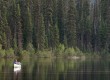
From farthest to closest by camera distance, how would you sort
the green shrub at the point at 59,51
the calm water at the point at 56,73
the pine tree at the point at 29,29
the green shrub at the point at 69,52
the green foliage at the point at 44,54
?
the green shrub at the point at 69,52
the green shrub at the point at 59,51
the pine tree at the point at 29,29
the green foliage at the point at 44,54
the calm water at the point at 56,73

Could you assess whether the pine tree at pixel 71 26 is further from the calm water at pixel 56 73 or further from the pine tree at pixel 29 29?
the calm water at pixel 56 73

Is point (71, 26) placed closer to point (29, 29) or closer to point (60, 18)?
point (60, 18)

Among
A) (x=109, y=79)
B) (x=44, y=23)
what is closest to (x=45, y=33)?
(x=44, y=23)

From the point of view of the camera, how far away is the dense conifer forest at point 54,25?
131 meters

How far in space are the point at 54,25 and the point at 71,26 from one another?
5.62 meters

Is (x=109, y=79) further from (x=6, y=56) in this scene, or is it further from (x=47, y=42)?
(x=47, y=42)

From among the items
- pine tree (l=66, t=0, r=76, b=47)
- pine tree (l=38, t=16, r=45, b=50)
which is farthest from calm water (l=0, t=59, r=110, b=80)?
pine tree (l=66, t=0, r=76, b=47)

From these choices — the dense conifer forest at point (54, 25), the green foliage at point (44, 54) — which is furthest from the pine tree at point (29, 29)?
the green foliage at point (44, 54)

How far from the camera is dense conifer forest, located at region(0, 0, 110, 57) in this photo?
5153 inches

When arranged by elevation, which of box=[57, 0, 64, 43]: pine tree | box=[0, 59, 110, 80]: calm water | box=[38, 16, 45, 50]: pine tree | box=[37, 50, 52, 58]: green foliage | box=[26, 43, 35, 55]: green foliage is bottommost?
box=[0, 59, 110, 80]: calm water

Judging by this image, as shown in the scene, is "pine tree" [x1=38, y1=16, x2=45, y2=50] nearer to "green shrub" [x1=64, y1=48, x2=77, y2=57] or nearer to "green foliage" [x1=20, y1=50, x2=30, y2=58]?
"green foliage" [x1=20, y1=50, x2=30, y2=58]

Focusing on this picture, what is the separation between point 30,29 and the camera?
Result: 440ft

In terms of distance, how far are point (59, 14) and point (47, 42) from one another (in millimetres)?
17126

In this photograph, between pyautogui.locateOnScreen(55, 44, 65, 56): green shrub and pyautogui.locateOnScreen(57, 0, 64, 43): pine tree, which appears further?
pyautogui.locateOnScreen(57, 0, 64, 43): pine tree
